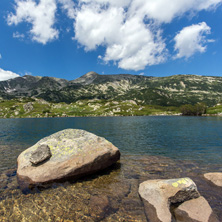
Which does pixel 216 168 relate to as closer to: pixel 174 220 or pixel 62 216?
pixel 174 220

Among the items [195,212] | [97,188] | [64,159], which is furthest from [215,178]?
[64,159]

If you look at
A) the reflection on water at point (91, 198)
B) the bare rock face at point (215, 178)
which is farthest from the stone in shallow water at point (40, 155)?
the bare rock face at point (215, 178)

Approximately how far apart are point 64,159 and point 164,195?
10100 millimetres

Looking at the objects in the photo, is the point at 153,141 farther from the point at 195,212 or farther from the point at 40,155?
the point at 40,155

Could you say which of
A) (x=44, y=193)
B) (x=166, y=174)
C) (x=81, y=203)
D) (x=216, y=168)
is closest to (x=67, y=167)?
(x=44, y=193)

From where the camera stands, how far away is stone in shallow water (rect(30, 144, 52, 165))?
13984mm

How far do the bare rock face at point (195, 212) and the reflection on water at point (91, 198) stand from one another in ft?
2.59

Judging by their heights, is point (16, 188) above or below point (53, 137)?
below

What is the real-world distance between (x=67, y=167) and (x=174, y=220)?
1026 centimetres

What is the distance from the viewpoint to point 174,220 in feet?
28.2

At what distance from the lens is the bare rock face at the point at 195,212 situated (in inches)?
340

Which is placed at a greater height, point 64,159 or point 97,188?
point 64,159

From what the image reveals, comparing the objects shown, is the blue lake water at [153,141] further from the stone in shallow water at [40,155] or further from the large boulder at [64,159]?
the stone in shallow water at [40,155]

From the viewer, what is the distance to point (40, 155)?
1434cm
